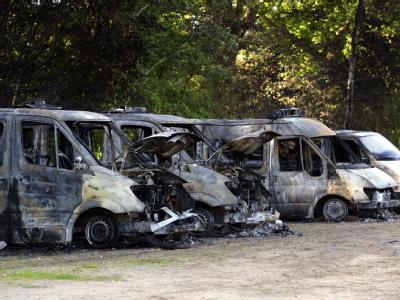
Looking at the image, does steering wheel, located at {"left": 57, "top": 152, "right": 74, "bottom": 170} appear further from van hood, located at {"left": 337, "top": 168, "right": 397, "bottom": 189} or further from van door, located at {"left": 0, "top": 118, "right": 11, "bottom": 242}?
van hood, located at {"left": 337, "top": 168, "right": 397, "bottom": 189}

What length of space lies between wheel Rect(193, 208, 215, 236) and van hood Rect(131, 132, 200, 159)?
3.66 feet

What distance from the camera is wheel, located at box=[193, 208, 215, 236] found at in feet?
46.3

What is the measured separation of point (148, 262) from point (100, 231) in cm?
163

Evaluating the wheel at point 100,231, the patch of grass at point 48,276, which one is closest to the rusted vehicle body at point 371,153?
the wheel at point 100,231

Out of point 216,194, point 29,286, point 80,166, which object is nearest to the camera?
point 29,286

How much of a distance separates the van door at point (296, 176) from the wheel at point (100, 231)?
5765 millimetres

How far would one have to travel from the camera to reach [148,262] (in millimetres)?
11195

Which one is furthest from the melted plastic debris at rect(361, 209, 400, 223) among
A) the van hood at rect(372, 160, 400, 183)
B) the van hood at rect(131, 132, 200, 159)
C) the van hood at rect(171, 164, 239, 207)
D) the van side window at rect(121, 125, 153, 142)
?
the van hood at rect(131, 132, 200, 159)

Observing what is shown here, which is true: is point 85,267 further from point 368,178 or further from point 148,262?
point 368,178

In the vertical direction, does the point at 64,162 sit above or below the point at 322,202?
above

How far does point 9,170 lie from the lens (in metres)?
12.3

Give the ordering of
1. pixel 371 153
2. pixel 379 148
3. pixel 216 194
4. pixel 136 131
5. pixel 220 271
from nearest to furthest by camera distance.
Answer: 1. pixel 220 271
2. pixel 216 194
3. pixel 136 131
4. pixel 371 153
5. pixel 379 148

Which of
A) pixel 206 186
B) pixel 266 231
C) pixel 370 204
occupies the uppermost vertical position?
pixel 206 186

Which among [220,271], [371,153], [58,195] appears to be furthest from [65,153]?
[371,153]
